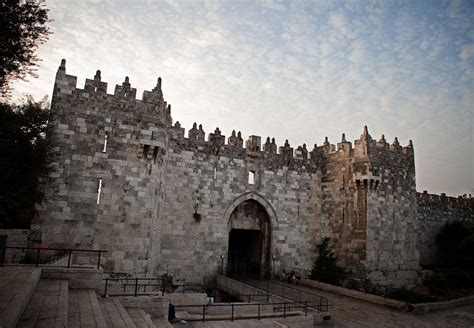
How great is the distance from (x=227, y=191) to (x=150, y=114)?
735cm

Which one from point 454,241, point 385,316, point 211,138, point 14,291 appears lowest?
point 385,316

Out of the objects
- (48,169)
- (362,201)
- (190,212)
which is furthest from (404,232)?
(48,169)

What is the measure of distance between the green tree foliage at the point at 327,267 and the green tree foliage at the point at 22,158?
1720 centimetres

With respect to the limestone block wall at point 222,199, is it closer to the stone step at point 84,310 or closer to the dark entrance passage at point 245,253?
the dark entrance passage at point 245,253

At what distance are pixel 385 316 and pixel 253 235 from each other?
10708 mm

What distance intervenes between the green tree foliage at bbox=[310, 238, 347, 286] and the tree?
1998cm

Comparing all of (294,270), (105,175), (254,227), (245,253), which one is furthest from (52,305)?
(245,253)

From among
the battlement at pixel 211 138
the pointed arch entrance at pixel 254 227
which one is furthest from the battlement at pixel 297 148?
the pointed arch entrance at pixel 254 227

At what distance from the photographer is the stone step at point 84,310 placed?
670 centimetres

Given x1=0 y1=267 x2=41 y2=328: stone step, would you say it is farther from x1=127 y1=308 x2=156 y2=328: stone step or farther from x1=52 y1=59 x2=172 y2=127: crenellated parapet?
x1=52 y1=59 x2=172 y2=127: crenellated parapet

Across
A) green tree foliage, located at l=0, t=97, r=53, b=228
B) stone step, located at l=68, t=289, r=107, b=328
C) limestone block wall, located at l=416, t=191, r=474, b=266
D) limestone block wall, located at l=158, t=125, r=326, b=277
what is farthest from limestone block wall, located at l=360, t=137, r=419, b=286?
green tree foliage, located at l=0, t=97, r=53, b=228

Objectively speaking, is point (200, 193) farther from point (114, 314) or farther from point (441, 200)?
point (441, 200)

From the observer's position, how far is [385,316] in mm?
14664

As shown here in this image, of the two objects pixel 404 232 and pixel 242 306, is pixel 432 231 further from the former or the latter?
pixel 242 306
